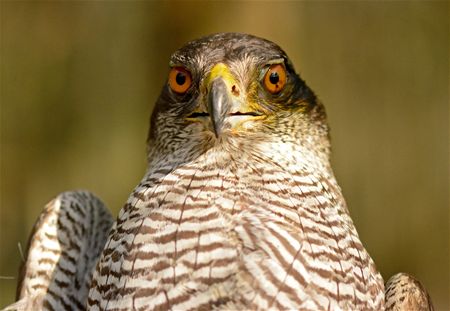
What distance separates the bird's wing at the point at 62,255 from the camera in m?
3.60

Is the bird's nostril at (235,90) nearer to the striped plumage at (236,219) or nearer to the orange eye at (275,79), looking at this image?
the striped plumage at (236,219)

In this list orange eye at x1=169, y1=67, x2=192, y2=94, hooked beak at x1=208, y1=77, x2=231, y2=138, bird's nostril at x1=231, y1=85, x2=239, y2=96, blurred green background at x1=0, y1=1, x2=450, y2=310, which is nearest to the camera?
hooked beak at x1=208, y1=77, x2=231, y2=138

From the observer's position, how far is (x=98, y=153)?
1130cm

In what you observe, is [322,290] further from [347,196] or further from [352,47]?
[352,47]

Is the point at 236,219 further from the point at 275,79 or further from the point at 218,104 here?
the point at 275,79

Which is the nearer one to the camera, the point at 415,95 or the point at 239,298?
the point at 239,298

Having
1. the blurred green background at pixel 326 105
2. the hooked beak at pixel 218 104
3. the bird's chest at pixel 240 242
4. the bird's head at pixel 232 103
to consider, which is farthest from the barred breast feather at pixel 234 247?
the blurred green background at pixel 326 105

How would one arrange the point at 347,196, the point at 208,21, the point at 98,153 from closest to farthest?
1. the point at 208,21
2. the point at 347,196
3. the point at 98,153

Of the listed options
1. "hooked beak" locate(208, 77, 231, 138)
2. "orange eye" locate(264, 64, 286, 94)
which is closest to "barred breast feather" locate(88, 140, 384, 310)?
"hooked beak" locate(208, 77, 231, 138)

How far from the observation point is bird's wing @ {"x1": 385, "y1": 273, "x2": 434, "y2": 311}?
3.13 m

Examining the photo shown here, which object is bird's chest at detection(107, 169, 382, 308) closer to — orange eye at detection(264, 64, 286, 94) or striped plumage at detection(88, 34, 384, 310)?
striped plumage at detection(88, 34, 384, 310)

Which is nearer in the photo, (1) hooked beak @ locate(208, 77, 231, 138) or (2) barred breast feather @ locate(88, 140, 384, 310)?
(2) barred breast feather @ locate(88, 140, 384, 310)

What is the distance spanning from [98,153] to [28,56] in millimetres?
1771

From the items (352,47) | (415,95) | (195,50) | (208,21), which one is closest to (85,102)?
(208,21)
